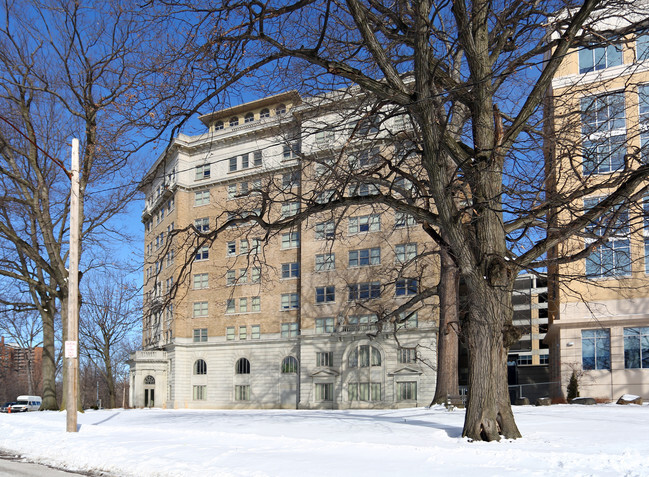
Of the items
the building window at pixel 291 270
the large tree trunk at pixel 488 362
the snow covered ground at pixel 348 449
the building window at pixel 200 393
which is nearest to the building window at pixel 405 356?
the building window at pixel 291 270

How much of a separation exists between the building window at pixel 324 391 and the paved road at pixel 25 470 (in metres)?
42.0

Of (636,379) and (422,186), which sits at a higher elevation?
(422,186)

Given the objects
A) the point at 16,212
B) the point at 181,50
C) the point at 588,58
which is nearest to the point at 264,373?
the point at 16,212

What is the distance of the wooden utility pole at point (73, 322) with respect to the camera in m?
16.2

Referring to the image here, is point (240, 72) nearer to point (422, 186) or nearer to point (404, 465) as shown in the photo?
point (422, 186)

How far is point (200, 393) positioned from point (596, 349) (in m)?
40.3

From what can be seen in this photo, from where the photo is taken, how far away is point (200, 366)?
63.0m

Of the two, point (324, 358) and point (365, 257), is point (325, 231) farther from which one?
point (324, 358)

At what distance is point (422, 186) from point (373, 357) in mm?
39596

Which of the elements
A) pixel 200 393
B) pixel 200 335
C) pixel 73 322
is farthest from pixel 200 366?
pixel 73 322

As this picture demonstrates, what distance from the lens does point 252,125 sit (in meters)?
57.2

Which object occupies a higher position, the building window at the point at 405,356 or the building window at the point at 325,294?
the building window at the point at 325,294

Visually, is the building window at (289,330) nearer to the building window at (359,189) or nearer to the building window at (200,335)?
the building window at (200,335)

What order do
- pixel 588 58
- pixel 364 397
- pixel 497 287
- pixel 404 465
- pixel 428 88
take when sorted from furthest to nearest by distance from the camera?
pixel 364 397 < pixel 588 58 < pixel 497 287 < pixel 428 88 < pixel 404 465
